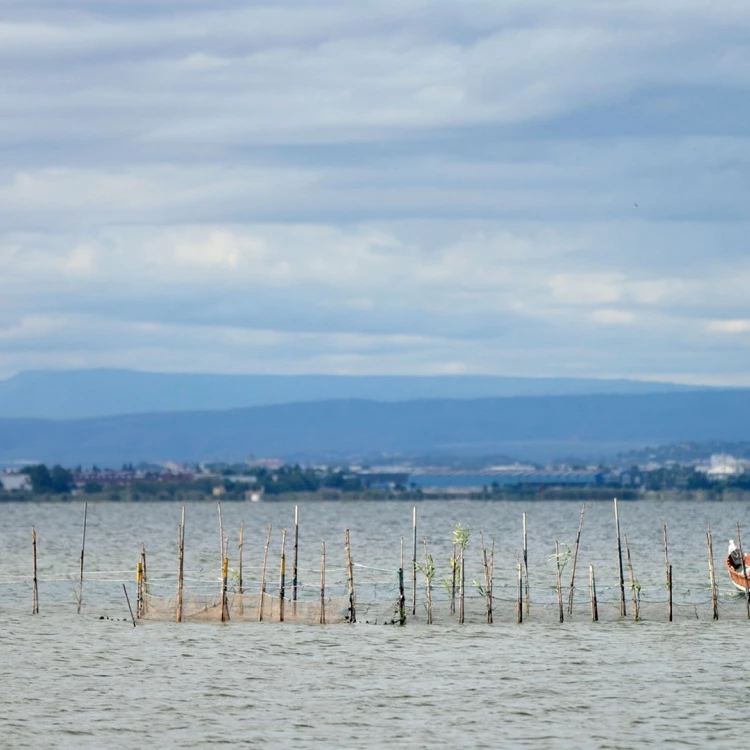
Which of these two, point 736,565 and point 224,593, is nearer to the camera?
point 224,593

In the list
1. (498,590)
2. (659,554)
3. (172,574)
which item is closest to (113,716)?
(498,590)

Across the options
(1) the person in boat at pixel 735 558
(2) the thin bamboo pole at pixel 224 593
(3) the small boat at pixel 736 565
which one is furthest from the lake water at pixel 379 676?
(1) the person in boat at pixel 735 558

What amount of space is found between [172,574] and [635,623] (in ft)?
118

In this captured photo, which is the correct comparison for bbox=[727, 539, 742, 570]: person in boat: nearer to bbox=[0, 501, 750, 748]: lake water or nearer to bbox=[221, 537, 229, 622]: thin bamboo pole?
bbox=[0, 501, 750, 748]: lake water

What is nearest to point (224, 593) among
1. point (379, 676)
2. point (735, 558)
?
point (379, 676)

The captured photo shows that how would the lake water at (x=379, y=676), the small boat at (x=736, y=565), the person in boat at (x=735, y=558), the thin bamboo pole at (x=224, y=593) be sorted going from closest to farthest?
1. the lake water at (x=379, y=676)
2. the thin bamboo pole at (x=224, y=593)
3. the small boat at (x=736, y=565)
4. the person in boat at (x=735, y=558)

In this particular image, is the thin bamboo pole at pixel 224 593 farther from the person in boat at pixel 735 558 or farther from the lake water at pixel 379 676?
the person in boat at pixel 735 558

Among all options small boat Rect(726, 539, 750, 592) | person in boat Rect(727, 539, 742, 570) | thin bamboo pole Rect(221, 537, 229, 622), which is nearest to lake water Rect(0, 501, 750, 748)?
thin bamboo pole Rect(221, 537, 229, 622)

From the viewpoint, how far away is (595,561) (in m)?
97.6

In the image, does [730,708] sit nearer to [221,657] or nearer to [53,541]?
[221,657]

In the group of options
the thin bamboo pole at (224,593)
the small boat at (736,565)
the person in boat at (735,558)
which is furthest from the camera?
the person in boat at (735,558)

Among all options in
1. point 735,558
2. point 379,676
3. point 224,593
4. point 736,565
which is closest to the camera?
point 379,676

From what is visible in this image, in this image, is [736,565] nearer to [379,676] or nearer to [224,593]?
[224,593]

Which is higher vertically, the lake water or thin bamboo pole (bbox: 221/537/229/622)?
thin bamboo pole (bbox: 221/537/229/622)
